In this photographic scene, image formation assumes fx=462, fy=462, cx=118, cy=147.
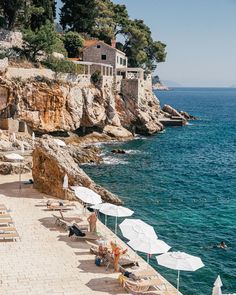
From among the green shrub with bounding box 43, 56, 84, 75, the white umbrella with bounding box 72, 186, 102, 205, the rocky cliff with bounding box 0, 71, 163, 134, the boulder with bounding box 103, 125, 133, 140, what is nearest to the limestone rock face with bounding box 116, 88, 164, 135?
the rocky cliff with bounding box 0, 71, 163, 134

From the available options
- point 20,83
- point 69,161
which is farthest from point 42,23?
point 69,161

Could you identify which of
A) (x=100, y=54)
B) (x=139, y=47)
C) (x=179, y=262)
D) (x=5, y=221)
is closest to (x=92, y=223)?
(x=5, y=221)

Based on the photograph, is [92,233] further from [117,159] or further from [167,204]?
[117,159]

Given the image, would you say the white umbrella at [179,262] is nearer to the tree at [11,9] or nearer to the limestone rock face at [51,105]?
the limestone rock face at [51,105]

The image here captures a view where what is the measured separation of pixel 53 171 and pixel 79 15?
5879cm

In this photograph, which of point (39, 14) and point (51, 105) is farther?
point (39, 14)

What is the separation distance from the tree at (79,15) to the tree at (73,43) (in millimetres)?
9268

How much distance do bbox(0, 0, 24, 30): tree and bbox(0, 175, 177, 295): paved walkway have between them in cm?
4497

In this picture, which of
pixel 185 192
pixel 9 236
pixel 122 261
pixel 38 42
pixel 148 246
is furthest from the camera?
pixel 38 42

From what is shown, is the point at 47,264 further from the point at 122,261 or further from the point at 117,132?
the point at 117,132

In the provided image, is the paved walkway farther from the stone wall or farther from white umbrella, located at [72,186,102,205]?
the stone wall

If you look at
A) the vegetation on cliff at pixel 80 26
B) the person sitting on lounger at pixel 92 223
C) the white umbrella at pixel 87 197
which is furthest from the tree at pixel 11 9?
the person sitting on lounger at pixel 92 223

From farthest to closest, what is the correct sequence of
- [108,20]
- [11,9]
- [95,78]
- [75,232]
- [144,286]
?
[108,20], [95,78], [11,9], [75,232], [144,286]

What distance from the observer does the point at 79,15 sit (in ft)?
272
